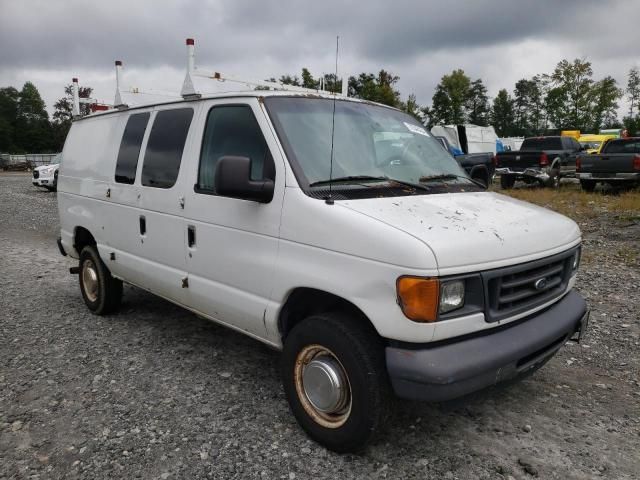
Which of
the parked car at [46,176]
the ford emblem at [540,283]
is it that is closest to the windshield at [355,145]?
the ford emblem at [540,283]

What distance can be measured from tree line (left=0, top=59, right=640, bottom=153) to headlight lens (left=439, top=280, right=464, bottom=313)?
129ft

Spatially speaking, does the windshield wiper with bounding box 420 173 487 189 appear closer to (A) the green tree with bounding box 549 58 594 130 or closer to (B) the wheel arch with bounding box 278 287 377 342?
(B) the wheel arch with bounding box 278 287 377 342

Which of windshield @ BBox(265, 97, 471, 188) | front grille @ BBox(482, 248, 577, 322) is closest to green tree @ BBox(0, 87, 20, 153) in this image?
windshield @ BBox(265, 97, 471, 188)

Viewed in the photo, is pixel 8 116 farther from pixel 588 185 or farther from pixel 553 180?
pixel 588 185

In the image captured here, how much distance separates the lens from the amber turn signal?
2.40 metres

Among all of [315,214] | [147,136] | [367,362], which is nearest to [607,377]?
[367,362]

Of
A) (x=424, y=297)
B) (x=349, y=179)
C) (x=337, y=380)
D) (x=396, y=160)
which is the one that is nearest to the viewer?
(x=424, y=297)

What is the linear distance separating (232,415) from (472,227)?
1.98m

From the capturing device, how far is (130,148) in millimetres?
4578

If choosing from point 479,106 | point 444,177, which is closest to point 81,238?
point 444,177

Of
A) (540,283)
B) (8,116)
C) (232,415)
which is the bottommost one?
(232,415)

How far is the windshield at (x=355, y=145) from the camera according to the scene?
312 centimetres

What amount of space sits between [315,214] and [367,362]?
33.0 inches

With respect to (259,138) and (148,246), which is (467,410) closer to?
(259,138)
